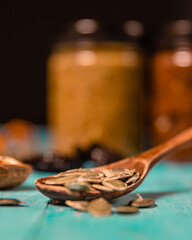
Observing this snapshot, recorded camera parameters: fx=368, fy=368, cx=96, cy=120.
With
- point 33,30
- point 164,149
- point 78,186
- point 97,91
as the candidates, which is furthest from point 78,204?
point 33,30

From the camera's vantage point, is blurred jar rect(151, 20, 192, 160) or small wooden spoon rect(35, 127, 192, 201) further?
blurred jar rect(151, 20, 192, 160)

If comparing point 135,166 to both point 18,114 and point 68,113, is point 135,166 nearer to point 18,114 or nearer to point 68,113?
point 68,113

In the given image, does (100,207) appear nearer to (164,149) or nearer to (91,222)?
(91,222)

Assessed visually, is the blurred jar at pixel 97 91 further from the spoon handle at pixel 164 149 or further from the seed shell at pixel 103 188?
the seed shell at pixel 103 188

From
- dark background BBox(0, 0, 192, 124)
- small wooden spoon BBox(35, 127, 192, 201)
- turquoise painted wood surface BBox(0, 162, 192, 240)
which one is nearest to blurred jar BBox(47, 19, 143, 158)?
small wooden spoon BBox(35, 127, 192, 201)

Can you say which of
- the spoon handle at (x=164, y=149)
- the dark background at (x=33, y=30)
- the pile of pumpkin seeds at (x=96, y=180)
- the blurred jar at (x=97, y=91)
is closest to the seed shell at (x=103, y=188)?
the pile of pumpkin seeds at (x=96, y=180)

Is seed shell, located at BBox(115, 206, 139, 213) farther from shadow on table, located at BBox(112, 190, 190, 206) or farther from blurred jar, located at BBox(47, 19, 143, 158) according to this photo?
blurred jar, located at BBox(47, 19, 143, 158)
